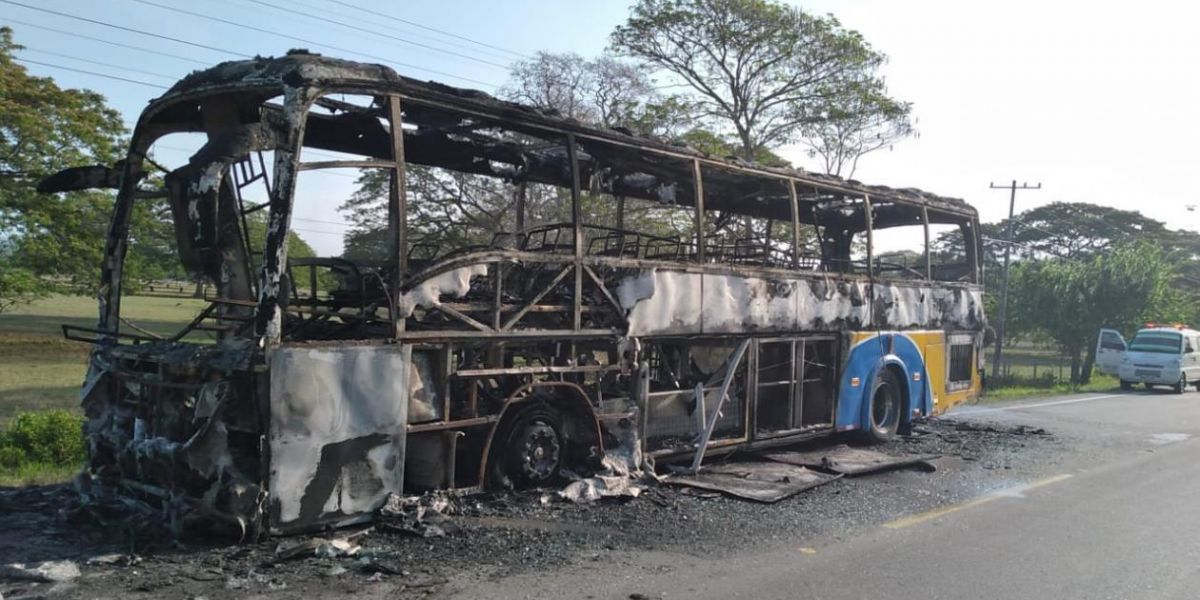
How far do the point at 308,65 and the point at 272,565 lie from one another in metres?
3.10

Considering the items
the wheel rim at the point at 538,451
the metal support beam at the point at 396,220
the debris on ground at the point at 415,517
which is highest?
the metal support beam at the point at 396,220

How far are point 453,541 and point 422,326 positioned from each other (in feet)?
5.21

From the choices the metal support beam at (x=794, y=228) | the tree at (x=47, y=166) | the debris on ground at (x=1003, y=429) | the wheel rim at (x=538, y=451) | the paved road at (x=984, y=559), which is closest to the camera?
the paved road at (x=984, y=559)

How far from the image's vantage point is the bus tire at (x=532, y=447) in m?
7.11

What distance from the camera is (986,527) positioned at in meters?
7.07

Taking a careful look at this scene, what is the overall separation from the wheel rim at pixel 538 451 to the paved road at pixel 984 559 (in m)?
1.62

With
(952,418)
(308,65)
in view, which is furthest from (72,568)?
(952,418)

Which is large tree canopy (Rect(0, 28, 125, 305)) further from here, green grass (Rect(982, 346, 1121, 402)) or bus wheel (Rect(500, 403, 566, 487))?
green grass (Rect(982, 346, 1121, 402))

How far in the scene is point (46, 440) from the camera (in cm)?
1043

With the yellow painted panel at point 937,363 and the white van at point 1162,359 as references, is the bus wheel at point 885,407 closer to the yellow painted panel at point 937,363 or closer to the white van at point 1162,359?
the yellow painted panel at point 937,363

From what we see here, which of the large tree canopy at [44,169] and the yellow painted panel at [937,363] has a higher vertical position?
the large tree canopy at [44,169]

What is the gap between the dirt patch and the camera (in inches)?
192

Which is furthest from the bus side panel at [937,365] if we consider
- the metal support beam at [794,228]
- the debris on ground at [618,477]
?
the debris on ground at [618,477]

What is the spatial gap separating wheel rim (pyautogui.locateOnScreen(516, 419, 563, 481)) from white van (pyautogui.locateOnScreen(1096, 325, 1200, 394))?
80.2 ft
